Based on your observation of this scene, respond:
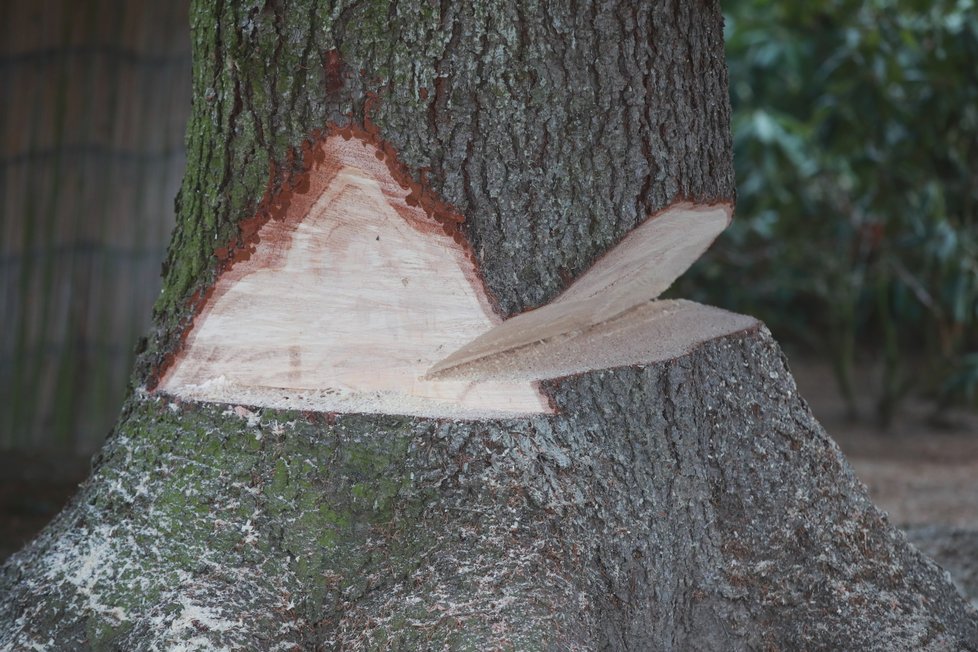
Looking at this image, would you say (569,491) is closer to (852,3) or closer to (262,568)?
(262,568)

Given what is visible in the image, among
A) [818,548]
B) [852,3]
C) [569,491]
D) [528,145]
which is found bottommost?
[818,548]

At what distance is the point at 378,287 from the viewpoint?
1479mm

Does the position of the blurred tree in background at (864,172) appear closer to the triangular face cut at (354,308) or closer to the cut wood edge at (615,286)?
the cut wood edge at (615,286)

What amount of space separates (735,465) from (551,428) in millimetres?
314

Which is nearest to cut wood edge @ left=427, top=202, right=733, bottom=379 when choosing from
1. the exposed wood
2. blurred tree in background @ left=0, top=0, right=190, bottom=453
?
the exposed wood

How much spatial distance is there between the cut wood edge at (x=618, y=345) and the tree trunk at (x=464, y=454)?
26mm

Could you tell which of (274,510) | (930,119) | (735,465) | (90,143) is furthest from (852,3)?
(274,510)

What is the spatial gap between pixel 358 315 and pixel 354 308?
11 millimetres

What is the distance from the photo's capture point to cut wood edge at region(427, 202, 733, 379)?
1518mm

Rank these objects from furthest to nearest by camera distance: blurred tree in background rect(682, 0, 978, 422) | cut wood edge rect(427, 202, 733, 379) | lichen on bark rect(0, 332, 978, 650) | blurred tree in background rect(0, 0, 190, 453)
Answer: blurred tree in background rect(682, 0, 978, 422)
blurred tree in background rect(0, 0, 190, 453)
cut wood edge rect(427, 202, 733, 379)
lichen on bark rect(0, 332, 978, 650)

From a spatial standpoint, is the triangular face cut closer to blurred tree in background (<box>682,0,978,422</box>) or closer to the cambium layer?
the cambium layer

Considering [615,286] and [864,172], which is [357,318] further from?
[864,172]

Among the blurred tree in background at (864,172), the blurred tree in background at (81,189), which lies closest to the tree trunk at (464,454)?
the blurred tree in background at (81,189)

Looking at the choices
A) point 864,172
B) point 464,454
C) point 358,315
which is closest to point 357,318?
point 358,315
